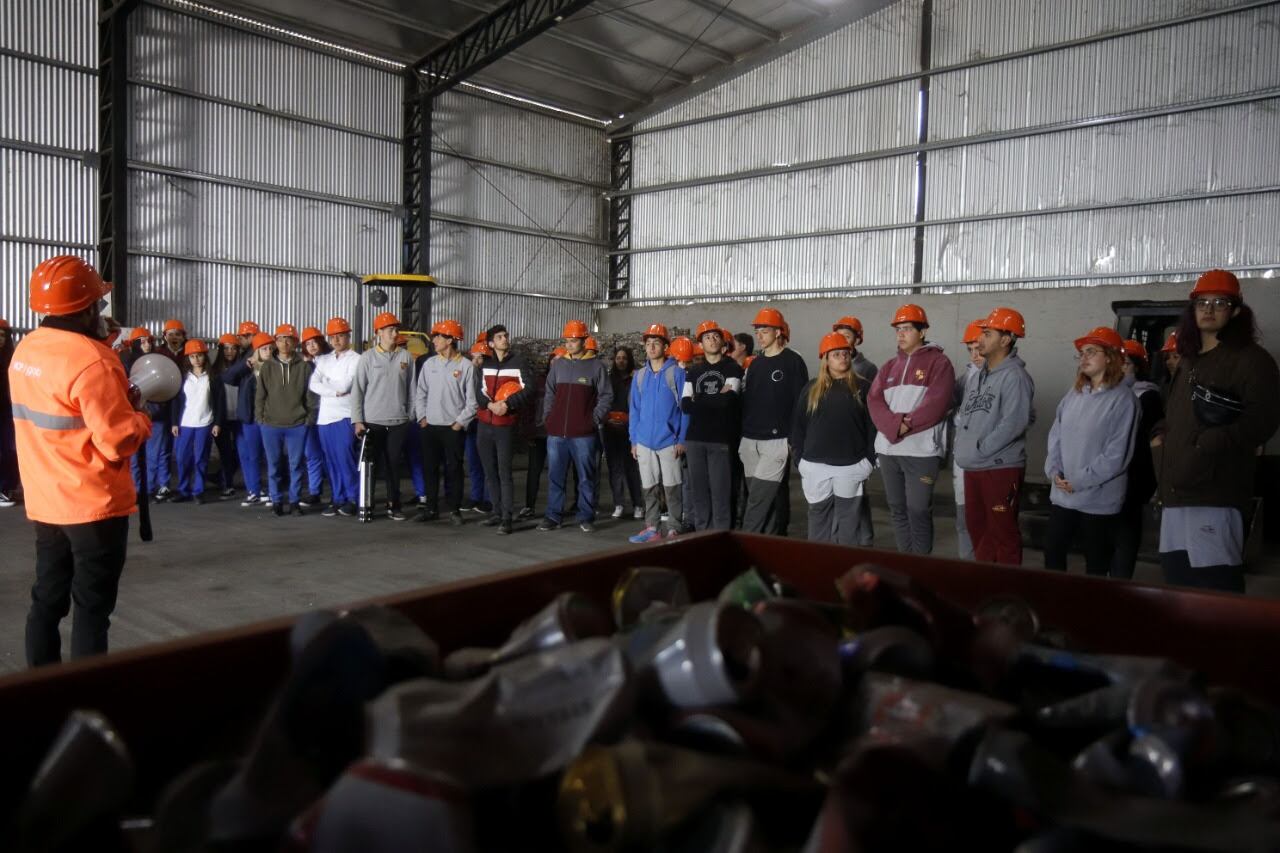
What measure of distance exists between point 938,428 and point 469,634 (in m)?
4.57

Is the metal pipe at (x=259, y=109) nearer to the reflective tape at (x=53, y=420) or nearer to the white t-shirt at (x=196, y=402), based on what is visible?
the white t-shirt at (x=196, y=402)

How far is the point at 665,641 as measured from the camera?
121 cm

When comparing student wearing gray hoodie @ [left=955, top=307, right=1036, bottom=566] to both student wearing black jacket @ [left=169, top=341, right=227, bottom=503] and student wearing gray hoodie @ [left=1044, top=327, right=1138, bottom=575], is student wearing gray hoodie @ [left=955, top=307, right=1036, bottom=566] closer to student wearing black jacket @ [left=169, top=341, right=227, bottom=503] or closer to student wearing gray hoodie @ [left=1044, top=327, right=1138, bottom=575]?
student wearing gray hoodie @ [left=1044, top=327, right=1138, bottom=575]

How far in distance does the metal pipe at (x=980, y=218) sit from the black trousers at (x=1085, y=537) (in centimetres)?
963

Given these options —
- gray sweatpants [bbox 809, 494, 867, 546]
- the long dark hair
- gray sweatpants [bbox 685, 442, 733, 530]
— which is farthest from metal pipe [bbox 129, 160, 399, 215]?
the long dark hair

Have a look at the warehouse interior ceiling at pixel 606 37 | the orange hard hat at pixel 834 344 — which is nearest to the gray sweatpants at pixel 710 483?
the orange hard hat at pixel 834 344

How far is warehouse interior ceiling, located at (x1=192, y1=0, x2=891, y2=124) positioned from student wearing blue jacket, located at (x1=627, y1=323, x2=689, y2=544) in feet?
32.0

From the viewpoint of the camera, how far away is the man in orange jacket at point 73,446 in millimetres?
3281

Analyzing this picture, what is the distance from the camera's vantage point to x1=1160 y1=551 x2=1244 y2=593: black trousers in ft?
11.8

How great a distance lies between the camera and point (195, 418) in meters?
9.39

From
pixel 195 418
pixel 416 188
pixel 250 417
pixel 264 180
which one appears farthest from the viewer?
pixel 416 188

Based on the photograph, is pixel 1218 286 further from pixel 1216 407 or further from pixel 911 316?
pixel 911 316

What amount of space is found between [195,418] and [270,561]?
3582 mm

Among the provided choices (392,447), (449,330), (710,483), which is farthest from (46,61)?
(710,483)
